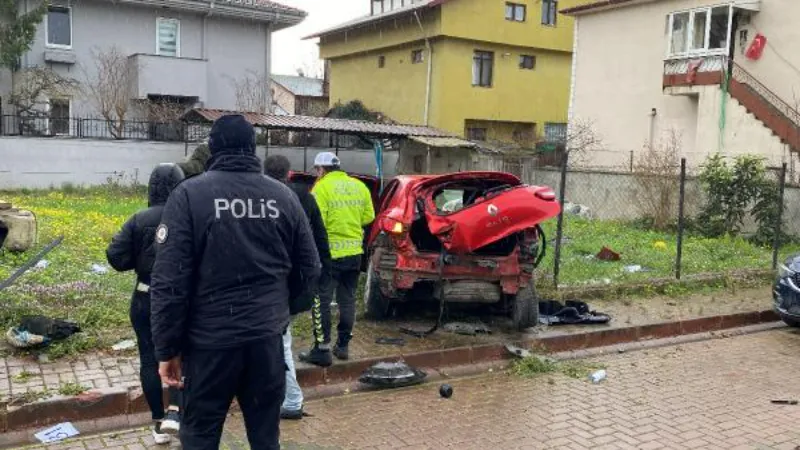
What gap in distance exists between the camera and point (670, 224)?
17625 millimetres

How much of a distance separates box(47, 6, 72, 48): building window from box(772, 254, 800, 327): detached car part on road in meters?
24.9

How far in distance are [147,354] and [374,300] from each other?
333 centimetres

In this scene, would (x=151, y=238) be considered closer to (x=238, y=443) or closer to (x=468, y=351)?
(x=238, y=443)

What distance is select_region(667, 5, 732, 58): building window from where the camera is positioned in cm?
2362

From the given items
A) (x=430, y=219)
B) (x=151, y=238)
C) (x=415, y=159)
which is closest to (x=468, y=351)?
(x=430, y=219)

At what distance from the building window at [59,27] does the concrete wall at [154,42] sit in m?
0.21

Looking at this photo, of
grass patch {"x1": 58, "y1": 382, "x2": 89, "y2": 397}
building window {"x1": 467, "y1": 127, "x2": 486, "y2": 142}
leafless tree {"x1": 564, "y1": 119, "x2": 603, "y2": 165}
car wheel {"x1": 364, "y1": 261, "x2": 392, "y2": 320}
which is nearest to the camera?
grass patch {"x1": 58, "y1": 382, "x2": 89, "y2": 397}

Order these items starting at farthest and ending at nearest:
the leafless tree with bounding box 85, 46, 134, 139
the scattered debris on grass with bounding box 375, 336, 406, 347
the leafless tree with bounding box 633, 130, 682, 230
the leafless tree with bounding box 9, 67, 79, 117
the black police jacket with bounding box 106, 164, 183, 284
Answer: the leafless tree with bounding box 85, 46, 134, 139
the leafless tree with bounding box 9, 67, 79, 117
the leafless tree with bounding box 633, 130, 682, 230
the scattered debris on grass with bounding box 375, 336, 406, 347
the black police jacket with bounding box 106, 164, 183, 284

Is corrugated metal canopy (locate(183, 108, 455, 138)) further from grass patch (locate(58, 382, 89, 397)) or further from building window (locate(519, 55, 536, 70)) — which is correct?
grass patch (locate(58, 382, 89, 397))

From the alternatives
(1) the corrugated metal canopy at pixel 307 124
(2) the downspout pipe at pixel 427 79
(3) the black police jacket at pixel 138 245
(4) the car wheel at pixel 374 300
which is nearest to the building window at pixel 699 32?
(1) the corrugated metal canopy at pixel 307 124

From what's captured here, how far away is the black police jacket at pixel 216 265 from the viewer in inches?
124

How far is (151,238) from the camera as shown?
454cm

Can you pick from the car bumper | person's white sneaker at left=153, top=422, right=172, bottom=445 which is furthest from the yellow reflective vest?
the car bumper

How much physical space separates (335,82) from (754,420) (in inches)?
1507
